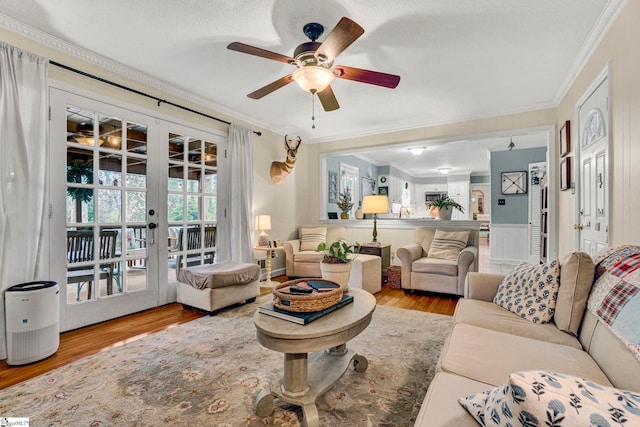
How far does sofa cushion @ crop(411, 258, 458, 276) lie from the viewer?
3.78 metres

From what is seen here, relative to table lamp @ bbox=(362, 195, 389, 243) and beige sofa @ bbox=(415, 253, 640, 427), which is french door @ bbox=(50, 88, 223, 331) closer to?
table lamp @ bbox=(362, 195, 389, 243)

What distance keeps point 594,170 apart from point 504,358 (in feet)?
7.71

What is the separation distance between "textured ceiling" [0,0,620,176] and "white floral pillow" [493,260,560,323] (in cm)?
186

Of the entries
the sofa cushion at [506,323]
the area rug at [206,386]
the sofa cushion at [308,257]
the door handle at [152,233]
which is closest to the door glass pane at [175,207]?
the door handle at [152,233]

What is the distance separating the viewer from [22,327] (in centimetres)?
216

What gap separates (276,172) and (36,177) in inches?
119

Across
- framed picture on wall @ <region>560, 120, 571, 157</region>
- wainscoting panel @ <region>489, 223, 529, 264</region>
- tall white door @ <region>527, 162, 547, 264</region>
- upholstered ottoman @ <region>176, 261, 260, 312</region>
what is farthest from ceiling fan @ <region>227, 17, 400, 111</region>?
wainscoting panel @ <region>489, 223, 529, 264</region>

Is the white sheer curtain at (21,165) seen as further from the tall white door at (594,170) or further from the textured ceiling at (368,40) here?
the tall white door at (594,170)

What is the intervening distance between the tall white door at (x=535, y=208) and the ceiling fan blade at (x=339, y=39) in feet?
18.7

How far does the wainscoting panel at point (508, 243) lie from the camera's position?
613cm

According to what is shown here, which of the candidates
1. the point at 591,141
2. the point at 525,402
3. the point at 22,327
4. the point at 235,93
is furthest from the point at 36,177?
the point at 591,141

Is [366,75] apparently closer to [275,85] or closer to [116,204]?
[275,85]

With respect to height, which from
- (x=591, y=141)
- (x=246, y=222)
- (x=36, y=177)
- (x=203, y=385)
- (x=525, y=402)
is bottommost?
(x=203, y=385)

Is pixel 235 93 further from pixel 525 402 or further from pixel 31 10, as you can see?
pixel 525 402
